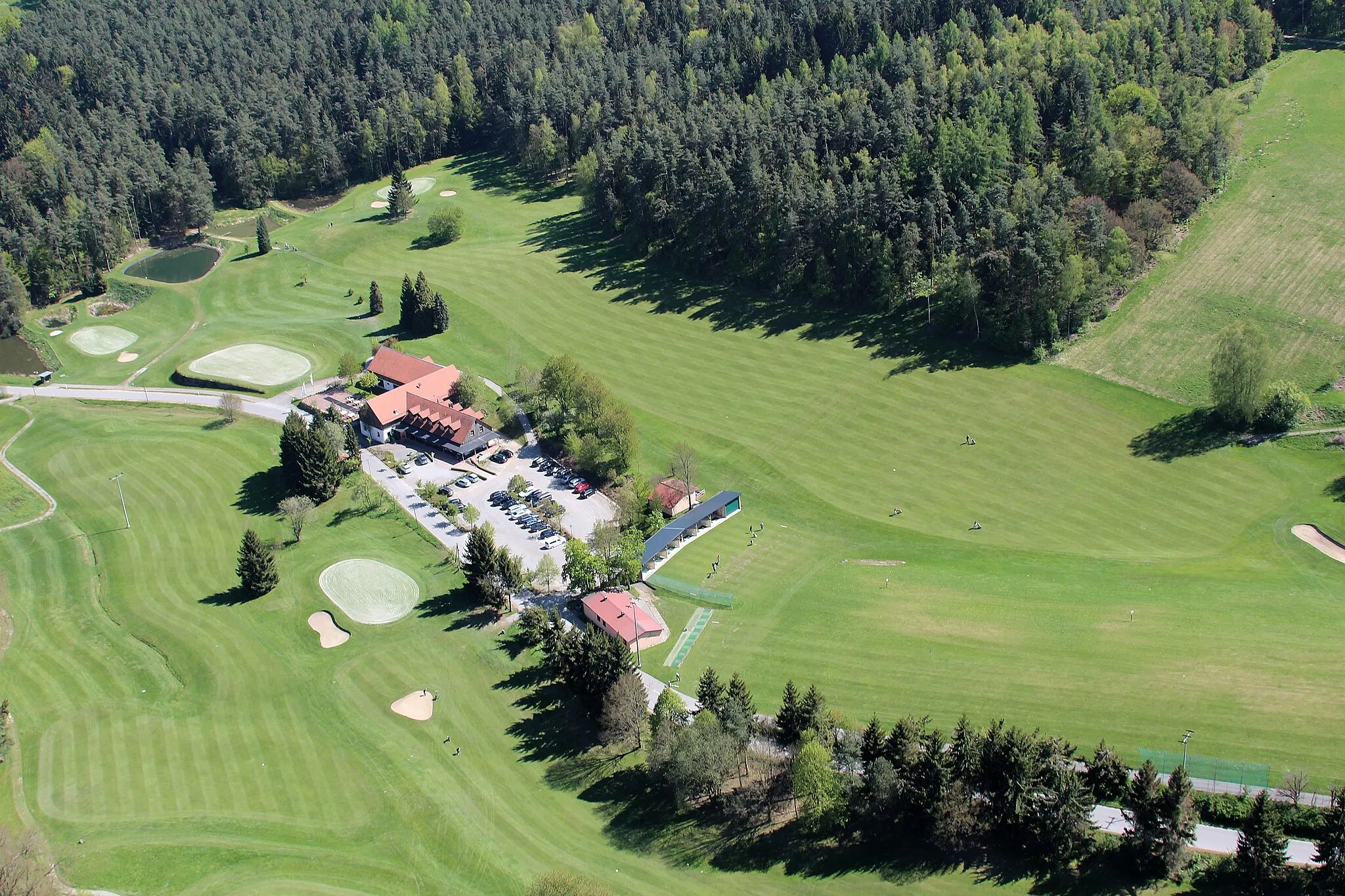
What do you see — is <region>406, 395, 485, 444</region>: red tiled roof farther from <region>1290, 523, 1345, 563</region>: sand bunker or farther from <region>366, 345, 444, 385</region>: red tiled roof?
<region>1290, 523, 1345, 563</region>: sand bunker

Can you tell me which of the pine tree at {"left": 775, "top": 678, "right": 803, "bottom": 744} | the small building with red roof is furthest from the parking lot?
the pine tree at {"left": 775, "top": 678, "right": 803, "bottom": 744}

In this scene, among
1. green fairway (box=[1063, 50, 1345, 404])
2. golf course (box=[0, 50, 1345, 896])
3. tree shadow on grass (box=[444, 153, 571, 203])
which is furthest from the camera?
tree shadow on grass (box=[444, 153, 571, 203])

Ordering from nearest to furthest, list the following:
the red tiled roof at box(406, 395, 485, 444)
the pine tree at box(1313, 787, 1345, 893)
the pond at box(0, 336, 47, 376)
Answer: the pine tree at box(1313, 787, 1345, 893) → the red tiled roof at box(406, 395, 485, 444) → the pond at box(0, 336, 47, 376)

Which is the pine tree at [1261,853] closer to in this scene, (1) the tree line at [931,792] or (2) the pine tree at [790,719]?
(1) the tree line at [931,792]

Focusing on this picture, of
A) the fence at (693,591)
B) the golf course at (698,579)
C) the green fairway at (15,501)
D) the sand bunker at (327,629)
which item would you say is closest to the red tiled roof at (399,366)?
the golf course at (698,579)

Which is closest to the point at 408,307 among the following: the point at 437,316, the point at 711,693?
the point at 437,316

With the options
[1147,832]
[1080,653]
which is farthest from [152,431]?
[1147,832]
